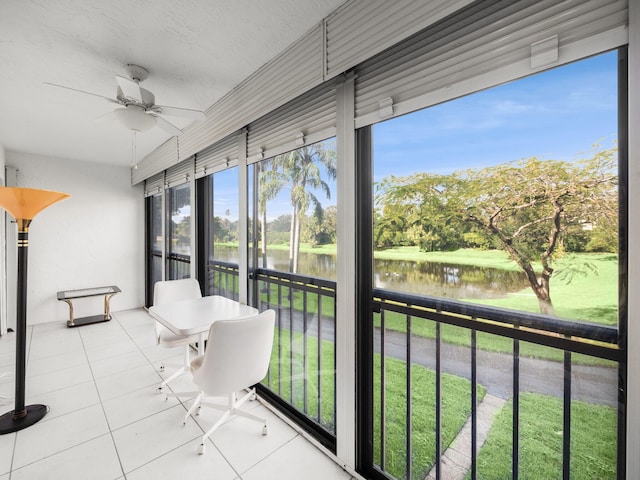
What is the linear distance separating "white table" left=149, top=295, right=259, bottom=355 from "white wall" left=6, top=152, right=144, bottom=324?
3547mm

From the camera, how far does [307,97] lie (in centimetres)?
198

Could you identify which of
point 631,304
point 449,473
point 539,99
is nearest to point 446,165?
point 539,99

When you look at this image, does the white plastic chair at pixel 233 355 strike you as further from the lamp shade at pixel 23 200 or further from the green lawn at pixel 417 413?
the lamp shade at pixel 23 200

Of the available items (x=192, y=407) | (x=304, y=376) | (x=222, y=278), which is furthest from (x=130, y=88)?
(x=304, y=376)

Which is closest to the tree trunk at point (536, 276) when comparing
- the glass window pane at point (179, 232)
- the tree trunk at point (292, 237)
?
the tree trunk at point (292, 237)

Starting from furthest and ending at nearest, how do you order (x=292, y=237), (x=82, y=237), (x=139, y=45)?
(x=82, y=237), (x=292, y=237), (x=139, y=45)

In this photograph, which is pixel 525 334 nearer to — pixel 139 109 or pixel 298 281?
pixel 298 281

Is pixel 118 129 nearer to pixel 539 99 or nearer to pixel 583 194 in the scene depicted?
pixel 539 99

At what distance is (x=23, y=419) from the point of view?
210 cm

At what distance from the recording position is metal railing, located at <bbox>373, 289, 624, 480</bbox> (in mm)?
1051

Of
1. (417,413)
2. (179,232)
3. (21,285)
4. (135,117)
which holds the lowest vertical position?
(417,413)

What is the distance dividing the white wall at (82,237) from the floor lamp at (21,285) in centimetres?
300

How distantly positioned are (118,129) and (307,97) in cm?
273

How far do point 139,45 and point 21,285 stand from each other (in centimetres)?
203
